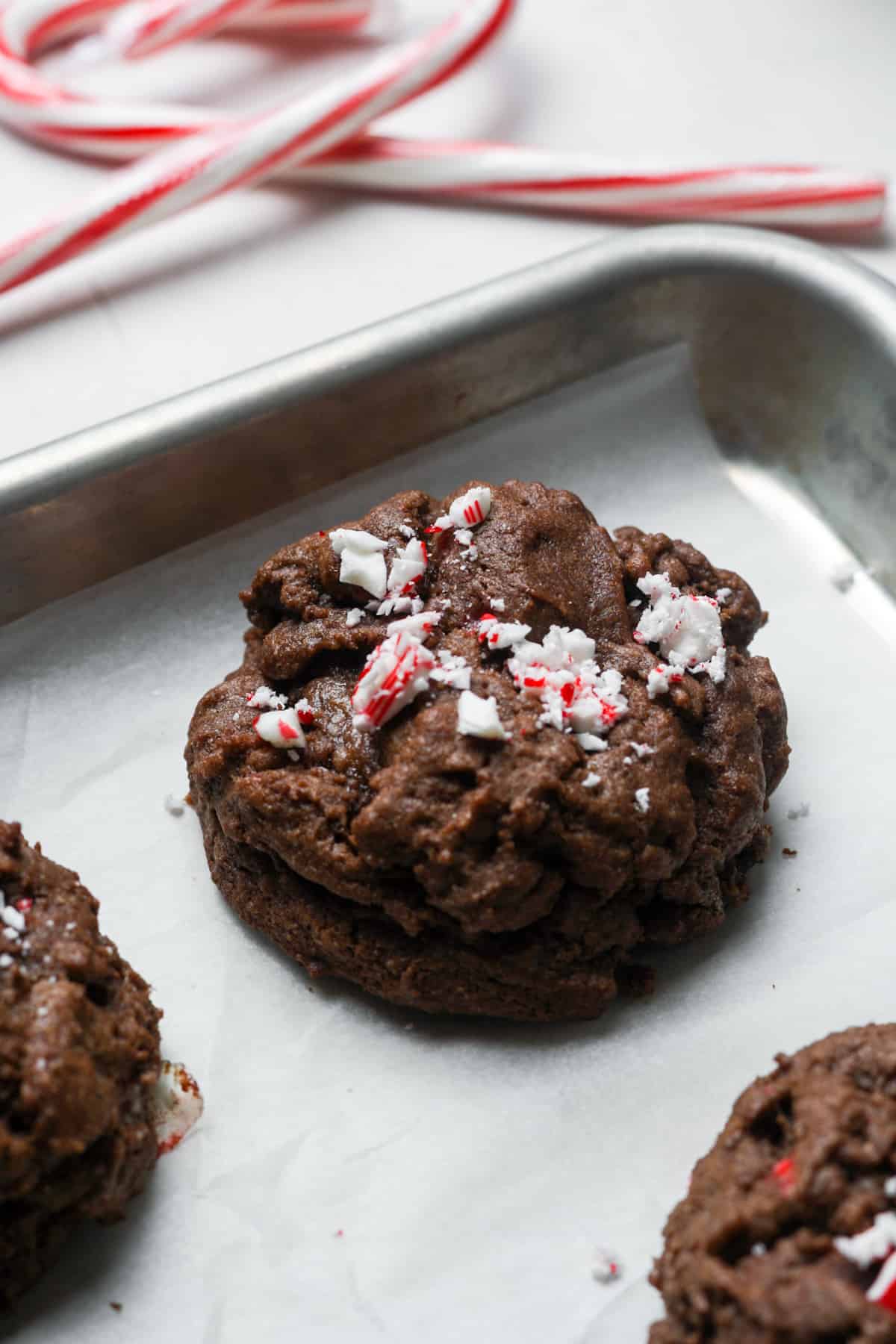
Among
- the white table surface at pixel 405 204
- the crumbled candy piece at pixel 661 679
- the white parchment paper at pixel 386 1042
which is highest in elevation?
the white table surface at pixel 405 204

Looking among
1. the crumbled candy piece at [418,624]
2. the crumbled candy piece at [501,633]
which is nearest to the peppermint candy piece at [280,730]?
the crumbled candy piece at [418,624]

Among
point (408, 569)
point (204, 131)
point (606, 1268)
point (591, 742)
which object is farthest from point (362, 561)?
point (204, 131)

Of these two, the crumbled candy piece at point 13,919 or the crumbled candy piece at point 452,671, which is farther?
the crumbled candy piece at point 452,671

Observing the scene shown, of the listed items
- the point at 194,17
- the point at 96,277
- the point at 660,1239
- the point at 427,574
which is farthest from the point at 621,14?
the point at 660,1239

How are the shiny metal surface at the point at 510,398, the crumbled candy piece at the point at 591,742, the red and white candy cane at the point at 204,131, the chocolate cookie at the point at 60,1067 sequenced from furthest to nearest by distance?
the red and white candy cane at the point at 204,131 → the shiny metal surface at the point at 510,398 → the crumbled candy piece at the point at 591,742 → the chocolate cookie at the point at 60,1067

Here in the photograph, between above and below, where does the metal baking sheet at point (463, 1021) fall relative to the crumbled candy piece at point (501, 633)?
below

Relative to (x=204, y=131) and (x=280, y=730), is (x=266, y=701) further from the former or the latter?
(x=204, y=131)

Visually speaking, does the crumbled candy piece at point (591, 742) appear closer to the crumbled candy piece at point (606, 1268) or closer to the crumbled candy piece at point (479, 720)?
the crumbled candy piece at point (479, 720)

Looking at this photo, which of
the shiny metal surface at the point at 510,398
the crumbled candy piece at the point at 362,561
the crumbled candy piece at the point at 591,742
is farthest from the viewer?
the shiny metal surface at the point at 510,398

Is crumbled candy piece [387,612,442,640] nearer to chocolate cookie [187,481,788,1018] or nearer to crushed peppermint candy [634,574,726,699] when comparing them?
chocolate cookie [187,481,788,1018]
